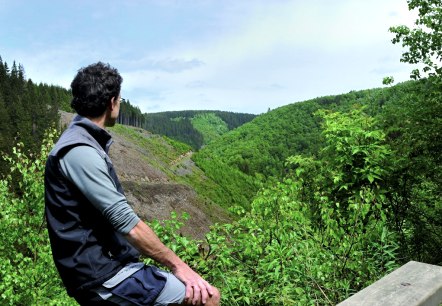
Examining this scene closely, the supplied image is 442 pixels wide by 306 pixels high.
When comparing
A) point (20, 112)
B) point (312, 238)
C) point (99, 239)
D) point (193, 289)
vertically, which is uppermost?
point (20, 112)

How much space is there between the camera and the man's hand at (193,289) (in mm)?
2336

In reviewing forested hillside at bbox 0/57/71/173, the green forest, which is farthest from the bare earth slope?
the green forest

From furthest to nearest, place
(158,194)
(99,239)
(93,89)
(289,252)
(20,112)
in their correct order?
(20,112)
(158,194)
(289,252)
(93,89)
(99,239)

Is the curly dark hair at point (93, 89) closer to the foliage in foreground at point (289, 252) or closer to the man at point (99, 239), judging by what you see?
the man at point (99, 239)

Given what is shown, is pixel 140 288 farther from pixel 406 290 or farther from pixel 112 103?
pixel 406 290

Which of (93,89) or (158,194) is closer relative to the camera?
(93,89)

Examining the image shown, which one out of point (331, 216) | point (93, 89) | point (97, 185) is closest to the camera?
point (97, 185)

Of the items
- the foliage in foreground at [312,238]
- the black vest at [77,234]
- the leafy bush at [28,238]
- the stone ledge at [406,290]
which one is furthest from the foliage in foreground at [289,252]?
the leafy bush at [28,238]

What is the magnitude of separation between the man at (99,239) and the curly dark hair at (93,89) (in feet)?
0.39

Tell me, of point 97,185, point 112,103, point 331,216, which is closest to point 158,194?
point 331,216

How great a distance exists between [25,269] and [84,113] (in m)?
9.99

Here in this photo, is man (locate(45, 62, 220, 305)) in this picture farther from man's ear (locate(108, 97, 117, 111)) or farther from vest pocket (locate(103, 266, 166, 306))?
man's ear (locate(108, 97, 117, 111))

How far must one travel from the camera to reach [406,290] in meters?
2.62

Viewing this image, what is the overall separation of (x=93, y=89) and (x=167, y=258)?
3.59 ft
